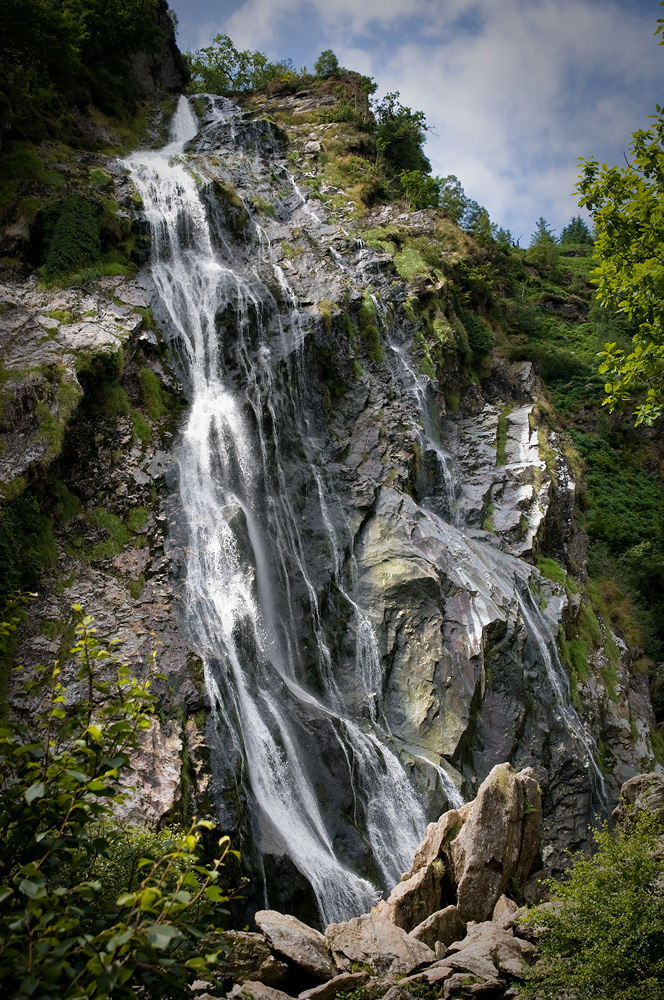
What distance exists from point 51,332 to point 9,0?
38.2 feet

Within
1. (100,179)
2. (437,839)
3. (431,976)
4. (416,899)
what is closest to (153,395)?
(100,179)

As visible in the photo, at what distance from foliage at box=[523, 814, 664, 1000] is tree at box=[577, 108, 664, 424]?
5937 millimetres

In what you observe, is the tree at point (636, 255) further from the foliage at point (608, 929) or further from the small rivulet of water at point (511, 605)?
the small rivulet of water at point (511, 605)

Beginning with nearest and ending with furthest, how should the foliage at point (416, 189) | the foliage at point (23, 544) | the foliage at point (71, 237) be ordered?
the foliage at point (23, 544) < the foliage at point (71, 237) < the foliage at point (416, 189)

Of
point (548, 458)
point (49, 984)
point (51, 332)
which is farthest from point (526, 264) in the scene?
point (49, 984)

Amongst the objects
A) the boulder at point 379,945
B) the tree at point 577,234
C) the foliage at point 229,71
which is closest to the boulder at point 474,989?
the boulder at point 379,945

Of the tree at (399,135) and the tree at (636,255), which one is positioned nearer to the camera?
the tree at (636,255)

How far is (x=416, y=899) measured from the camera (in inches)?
364

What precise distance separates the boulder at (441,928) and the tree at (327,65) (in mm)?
47316

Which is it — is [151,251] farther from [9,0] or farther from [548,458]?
[548,458]

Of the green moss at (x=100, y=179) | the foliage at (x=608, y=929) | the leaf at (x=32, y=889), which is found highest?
the green moss at (x=100, y=179)

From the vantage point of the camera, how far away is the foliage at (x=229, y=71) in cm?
3966

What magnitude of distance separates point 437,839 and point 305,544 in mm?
8464

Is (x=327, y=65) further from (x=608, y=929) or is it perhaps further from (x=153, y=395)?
(x=608, y=929)
